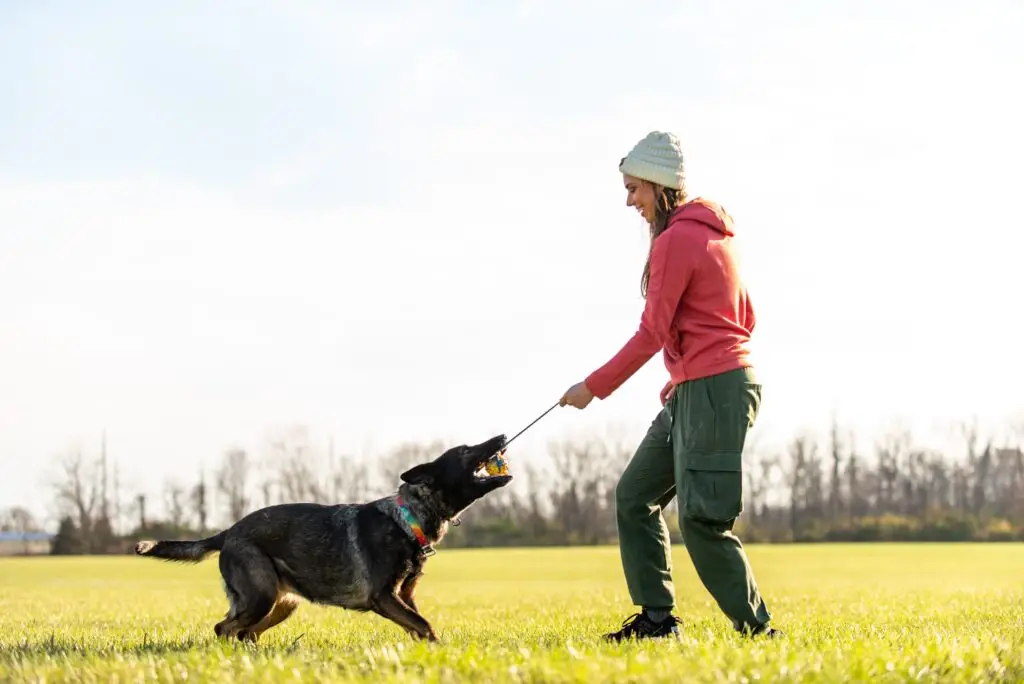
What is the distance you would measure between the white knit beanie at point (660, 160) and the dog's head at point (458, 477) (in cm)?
231

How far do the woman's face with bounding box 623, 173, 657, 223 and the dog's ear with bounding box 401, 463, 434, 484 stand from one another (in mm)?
2438

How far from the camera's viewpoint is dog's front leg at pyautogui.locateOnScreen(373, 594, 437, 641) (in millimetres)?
7914

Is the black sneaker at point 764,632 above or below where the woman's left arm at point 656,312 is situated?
below

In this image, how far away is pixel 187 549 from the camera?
8.55 meters

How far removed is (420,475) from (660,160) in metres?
2.90

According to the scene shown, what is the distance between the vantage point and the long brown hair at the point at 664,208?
24.2ft

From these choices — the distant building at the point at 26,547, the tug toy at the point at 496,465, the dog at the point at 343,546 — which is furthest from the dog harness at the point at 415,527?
the distant building at the point at 26,547

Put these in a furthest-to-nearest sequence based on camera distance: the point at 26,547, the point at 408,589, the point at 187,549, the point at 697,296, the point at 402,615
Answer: the point at 26,547, the point at 187,549, the point at 408,589, the point at 402,615, the point at 697,296

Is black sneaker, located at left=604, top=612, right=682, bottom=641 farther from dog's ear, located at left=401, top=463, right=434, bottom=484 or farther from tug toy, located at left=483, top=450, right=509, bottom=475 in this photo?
dog's ear, located at left=401, top=463, right=434, bottom=484

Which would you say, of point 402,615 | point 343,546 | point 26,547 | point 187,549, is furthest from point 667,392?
point 26,547

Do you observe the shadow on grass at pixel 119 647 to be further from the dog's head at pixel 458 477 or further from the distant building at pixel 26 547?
the distant building at pixel 26 547

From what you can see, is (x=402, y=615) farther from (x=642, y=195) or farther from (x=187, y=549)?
(x=642, y=195)

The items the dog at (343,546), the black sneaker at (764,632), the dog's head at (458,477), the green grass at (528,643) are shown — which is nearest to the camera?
the green grass at (528,643)

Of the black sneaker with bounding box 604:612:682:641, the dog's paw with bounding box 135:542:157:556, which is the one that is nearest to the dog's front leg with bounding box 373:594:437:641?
the black sneaker with bounding box 604:612:682:641
